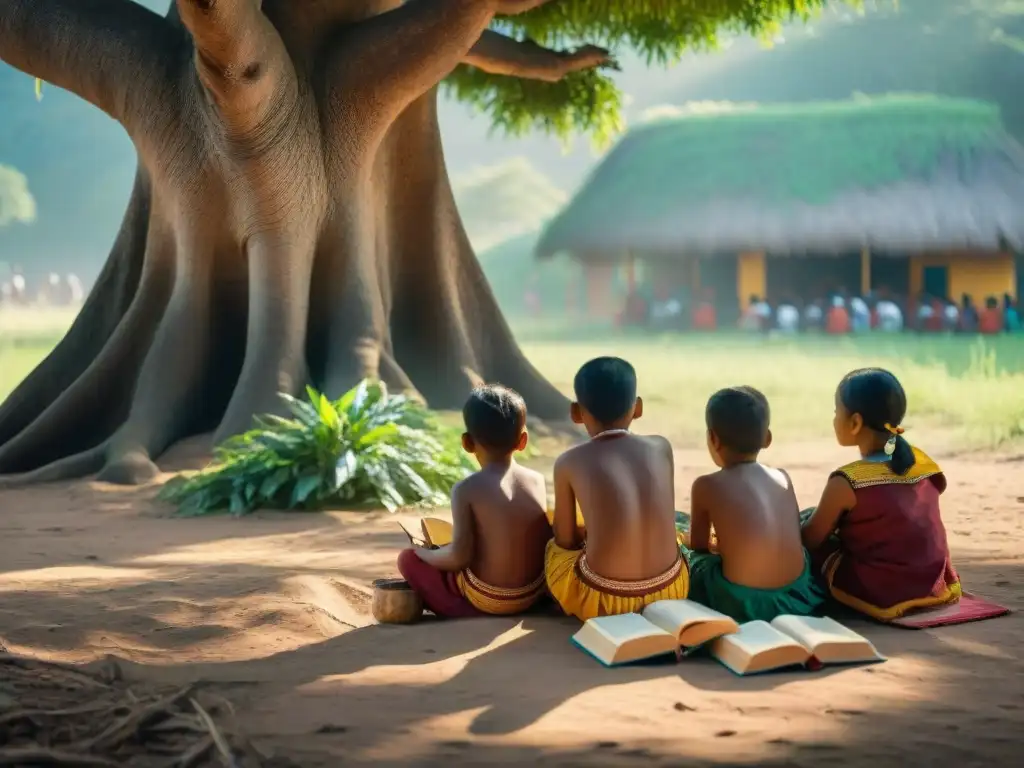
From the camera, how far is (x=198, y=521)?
7457mm

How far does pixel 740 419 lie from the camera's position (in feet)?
14.8

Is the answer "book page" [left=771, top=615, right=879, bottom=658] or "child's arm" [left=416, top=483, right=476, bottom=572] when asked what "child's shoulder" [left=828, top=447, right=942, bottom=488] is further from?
"child's arm" [left=416, top=483, right=476, bottom=572]

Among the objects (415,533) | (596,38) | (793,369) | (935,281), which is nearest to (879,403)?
(415,533)

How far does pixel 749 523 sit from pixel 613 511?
49 cm

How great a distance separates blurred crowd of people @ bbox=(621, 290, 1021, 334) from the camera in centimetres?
2489

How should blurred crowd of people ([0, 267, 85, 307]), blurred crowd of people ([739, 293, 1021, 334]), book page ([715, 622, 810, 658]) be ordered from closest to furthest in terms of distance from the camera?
book page ([715, 622, 810, 658]) → blurred crowd of people ([739, 293, 1021, 334]) → blurred crowd of people ([0, 267, 85, 307])

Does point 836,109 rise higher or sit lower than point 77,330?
higher

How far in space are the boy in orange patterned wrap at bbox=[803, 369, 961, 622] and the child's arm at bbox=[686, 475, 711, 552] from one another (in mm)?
400

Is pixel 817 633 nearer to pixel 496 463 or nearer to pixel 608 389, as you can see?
pixel 608 389

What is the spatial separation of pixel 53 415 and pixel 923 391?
909 cm

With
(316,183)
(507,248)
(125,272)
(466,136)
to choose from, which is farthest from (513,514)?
(466,136)

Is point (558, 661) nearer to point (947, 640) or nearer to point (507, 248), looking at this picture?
point (947, 640)

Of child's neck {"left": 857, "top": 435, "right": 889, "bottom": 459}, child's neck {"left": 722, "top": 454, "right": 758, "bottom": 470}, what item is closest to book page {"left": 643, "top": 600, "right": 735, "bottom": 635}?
child's neck {"left": 722, "top": 454, "right": 758, "bottom": 470}

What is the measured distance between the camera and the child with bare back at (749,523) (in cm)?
446
